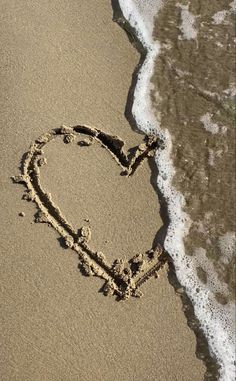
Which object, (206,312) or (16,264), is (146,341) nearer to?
(206,312)

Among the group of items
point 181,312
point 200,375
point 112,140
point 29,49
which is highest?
point 29,49

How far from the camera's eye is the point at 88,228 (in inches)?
165

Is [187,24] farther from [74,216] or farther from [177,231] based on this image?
[74,216]

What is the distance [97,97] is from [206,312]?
6.77 ft

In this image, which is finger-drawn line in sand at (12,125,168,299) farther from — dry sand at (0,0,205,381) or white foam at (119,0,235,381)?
white foam at (119,0,235,381)

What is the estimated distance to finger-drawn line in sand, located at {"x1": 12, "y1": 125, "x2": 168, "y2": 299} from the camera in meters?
4.06

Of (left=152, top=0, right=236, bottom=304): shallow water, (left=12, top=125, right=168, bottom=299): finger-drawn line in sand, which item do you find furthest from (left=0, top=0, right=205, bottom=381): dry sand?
(left=152, top=0, right=236, bottom=304): shallow water

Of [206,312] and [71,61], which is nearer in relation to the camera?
[206,312]

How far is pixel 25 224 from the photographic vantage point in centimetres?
415

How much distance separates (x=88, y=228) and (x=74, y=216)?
0.50ft

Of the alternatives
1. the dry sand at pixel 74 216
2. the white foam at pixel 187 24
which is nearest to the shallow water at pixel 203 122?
the white foam at pixel 187 24

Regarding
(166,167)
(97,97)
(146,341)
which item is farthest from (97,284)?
(97,97)

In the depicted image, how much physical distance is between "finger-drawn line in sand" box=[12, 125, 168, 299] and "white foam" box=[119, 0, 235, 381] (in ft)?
0.54

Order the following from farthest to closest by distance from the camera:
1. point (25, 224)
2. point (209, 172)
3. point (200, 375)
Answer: point (209, 172)
point (25, 224)
point (200, 375)
